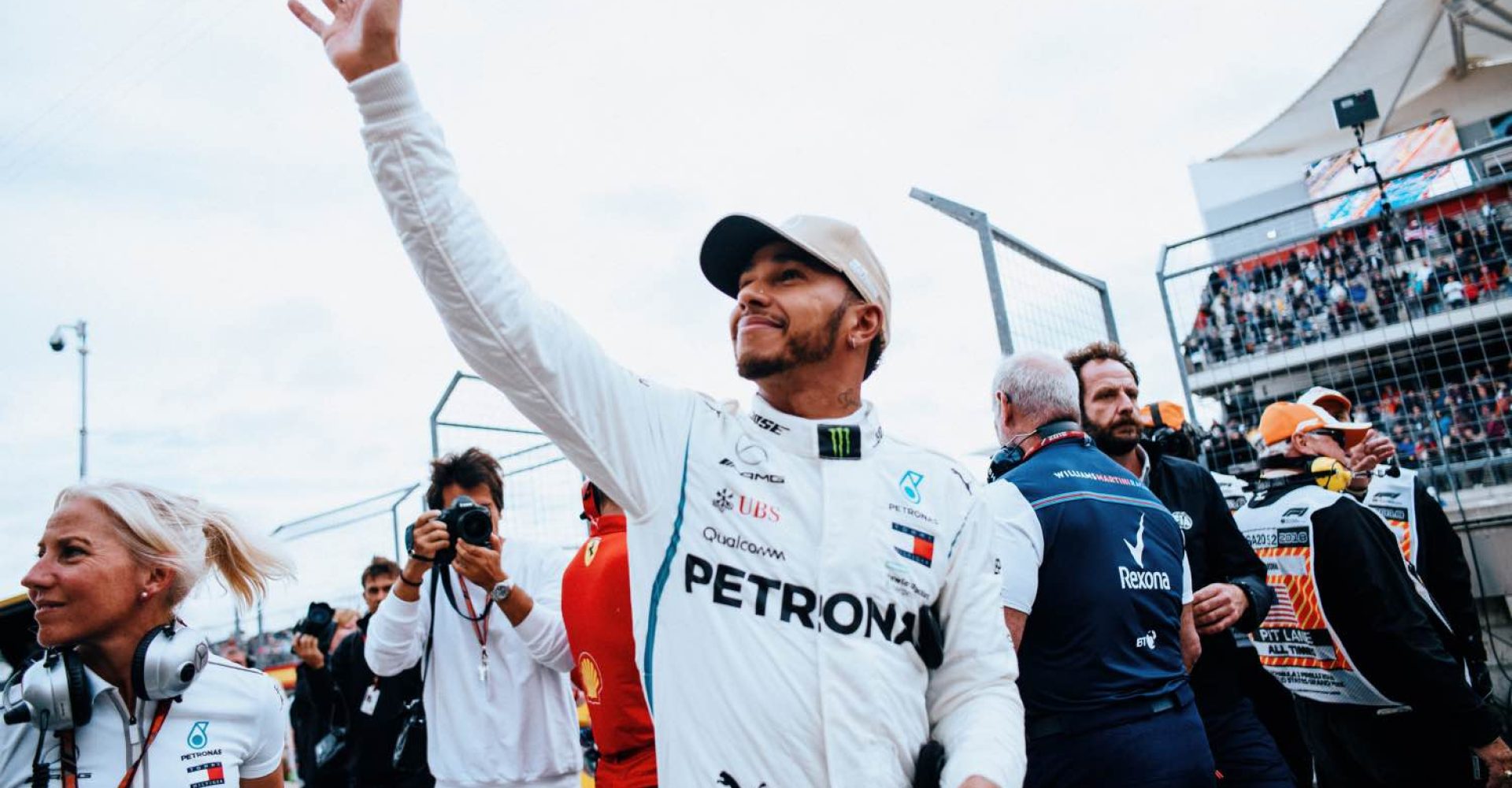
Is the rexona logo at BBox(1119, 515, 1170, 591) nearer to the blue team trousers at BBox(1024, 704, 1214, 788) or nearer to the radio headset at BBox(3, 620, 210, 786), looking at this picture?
the blue team trousers at BBox(1024, 704, 1214, 788)

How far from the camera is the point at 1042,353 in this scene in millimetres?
3338

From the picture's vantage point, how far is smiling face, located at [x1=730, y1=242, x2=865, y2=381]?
193 centimetres

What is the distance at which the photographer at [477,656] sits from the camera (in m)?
3.43

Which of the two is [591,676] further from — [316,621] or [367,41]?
[316,621]

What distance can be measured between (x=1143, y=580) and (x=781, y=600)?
67.9 inches

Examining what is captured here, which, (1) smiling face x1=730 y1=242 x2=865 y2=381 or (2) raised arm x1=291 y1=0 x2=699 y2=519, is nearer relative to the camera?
(2) raised arm x1=291 y1=0 x2=699 y2=519

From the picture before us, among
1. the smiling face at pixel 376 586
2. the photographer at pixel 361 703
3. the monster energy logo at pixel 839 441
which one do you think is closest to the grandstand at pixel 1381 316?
the monster energy logo at pixel 839 441

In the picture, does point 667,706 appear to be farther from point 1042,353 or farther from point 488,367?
point 1042,353

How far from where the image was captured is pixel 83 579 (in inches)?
88.7

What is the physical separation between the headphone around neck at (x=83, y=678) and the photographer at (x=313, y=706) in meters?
2.73

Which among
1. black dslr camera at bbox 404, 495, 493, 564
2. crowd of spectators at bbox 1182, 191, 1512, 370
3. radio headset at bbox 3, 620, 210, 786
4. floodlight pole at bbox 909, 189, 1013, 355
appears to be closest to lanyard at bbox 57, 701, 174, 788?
radio headset at bbox 3, 620, 210, 786

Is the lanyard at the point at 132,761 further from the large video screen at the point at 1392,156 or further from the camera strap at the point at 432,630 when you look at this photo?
the large video screen at the point at 1392,156

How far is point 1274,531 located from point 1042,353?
1728 mm

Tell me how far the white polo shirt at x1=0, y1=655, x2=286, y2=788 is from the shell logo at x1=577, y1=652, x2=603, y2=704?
2.74ft
